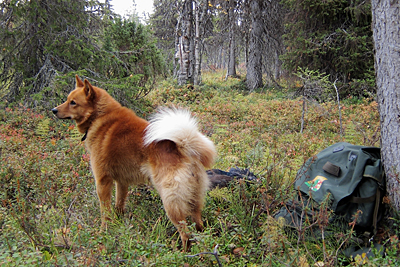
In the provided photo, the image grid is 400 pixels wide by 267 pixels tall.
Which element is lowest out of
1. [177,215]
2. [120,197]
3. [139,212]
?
[139,212]

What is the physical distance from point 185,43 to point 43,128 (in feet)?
26.1

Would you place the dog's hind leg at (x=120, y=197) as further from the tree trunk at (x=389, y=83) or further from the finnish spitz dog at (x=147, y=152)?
the tree trunk at (x=389, y=83)

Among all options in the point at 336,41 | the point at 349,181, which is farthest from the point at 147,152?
the point at 336,41

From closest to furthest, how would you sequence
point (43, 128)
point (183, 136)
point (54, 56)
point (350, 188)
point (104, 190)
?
1. point (350, 188)
2. point (183, 136)
3. point (104, 190)
4. point (43, 128)
5. point (54, 56)

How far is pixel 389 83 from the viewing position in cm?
298

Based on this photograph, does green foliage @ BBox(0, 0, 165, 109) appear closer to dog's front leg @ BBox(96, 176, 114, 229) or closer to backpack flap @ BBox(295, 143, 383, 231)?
dog's front leg @ BBox(96, 176, 114, 229)

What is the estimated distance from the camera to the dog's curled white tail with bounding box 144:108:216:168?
3070 mm

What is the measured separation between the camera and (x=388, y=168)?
9.56 ft

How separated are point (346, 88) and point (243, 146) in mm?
7623

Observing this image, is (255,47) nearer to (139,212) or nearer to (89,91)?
(89,91)

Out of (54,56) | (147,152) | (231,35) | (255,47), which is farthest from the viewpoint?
(231,35)

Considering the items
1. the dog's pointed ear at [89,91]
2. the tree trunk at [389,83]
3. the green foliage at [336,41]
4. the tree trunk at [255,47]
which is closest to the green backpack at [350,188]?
the tree trunk at [389,83]

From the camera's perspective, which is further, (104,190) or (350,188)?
(104,190)

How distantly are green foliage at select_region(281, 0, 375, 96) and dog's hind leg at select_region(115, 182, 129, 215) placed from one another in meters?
9.75
